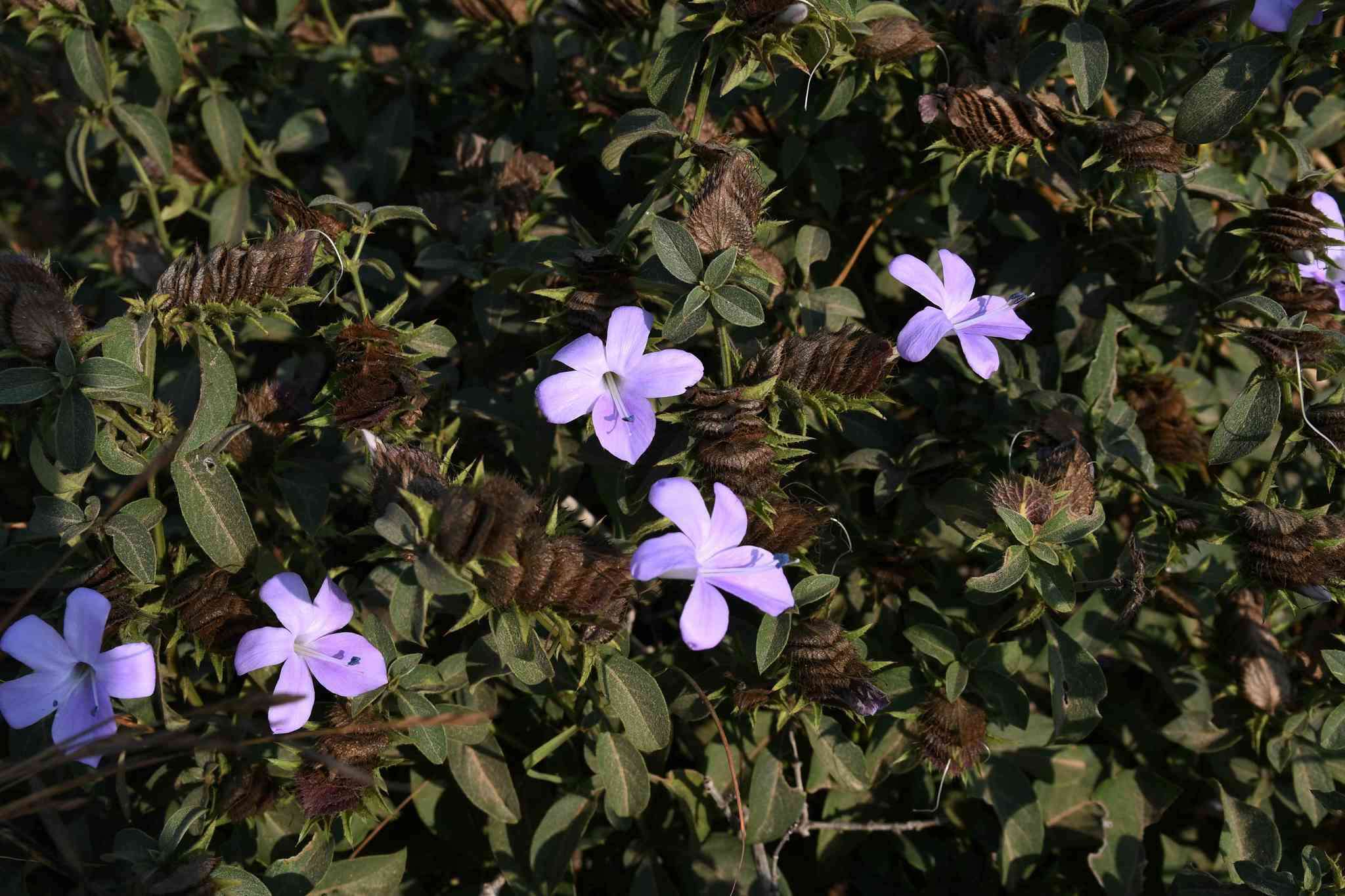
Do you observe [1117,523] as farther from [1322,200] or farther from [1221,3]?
[1221,3]

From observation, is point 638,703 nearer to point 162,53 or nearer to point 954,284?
point 954,284

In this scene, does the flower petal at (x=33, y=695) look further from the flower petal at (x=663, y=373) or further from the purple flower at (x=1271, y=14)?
the purple flower at (x=1271, y=14)

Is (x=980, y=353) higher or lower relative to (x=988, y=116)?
lower

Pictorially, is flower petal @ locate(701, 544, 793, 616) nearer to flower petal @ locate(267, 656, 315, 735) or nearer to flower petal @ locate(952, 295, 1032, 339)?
flower petal @ locate(952, 295, 1032, 339)

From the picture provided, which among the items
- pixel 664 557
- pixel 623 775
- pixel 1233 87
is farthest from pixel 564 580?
pixel 1233 87

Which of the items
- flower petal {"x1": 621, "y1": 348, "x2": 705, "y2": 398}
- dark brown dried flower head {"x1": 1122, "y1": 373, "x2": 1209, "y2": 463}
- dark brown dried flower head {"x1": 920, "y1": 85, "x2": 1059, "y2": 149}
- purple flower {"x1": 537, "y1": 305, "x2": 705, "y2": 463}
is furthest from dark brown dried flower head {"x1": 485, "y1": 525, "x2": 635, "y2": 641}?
dark brown dried flower head {"x1": 1122, "y1": 373, "x2": 1209, "y2": 463}

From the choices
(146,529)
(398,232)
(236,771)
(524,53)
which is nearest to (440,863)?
(236,771)
